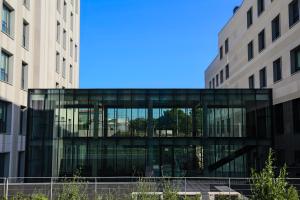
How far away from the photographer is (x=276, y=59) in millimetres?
36719

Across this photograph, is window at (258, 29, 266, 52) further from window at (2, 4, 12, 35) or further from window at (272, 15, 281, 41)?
window at (2, 4, 12, 35)

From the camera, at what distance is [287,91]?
113 feet

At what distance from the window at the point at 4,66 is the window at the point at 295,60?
23.8 m

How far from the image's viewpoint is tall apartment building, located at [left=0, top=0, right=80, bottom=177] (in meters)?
31.8

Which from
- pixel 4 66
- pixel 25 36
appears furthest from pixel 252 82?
pixel 4 66

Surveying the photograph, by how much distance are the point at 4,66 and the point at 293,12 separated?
2455 cm

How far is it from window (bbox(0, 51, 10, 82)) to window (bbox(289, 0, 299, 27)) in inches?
944

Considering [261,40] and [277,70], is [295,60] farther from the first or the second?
[261,40]

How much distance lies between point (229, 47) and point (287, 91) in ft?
68.6

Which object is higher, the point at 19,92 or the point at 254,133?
the point at 19,92

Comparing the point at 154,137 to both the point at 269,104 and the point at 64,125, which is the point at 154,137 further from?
the point at 269,104

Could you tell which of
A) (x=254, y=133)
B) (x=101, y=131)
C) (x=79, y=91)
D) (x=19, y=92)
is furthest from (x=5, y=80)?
(x=254, y=133)

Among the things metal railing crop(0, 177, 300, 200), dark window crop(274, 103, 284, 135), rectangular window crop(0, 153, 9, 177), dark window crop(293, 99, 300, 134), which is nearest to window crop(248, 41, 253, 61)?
dark window crop(274, 103, 284, 135)

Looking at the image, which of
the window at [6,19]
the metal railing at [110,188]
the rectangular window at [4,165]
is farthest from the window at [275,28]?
the rectangular window at [4,165]
